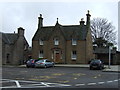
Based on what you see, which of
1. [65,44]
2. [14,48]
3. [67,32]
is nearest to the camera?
[65,44]

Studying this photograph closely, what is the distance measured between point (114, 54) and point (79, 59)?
11.0 meters

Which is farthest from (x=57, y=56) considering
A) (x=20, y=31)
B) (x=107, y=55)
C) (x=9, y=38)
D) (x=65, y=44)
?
(x=9, y=38)

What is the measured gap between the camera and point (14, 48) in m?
50.7

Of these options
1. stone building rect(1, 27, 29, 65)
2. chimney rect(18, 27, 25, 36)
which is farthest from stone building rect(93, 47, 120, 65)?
chimney rect(18, 27, 25, 36)

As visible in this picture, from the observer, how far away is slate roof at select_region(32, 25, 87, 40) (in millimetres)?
46500

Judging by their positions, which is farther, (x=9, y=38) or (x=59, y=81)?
(x=9, y=38)

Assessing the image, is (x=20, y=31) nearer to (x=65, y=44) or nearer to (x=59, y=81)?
(x=65, y=44)

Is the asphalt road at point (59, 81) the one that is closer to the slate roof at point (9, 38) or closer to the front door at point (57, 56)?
the front door at point (57, 56)

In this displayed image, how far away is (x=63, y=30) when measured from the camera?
48.0 m

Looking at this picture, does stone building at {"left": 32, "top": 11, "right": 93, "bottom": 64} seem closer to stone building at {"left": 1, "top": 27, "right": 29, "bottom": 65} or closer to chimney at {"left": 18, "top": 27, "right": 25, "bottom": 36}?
stone building at {"left": 1, "top": 27, "right": 29, "bottom": 65}

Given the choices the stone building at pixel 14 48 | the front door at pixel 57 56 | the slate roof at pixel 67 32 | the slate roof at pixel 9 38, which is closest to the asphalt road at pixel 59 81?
the front door at pixel 57 56

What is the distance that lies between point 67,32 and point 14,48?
12.9 meters

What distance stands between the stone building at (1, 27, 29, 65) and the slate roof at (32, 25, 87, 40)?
14.2ft

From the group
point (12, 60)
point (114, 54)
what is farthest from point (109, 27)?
point (12, 60)
